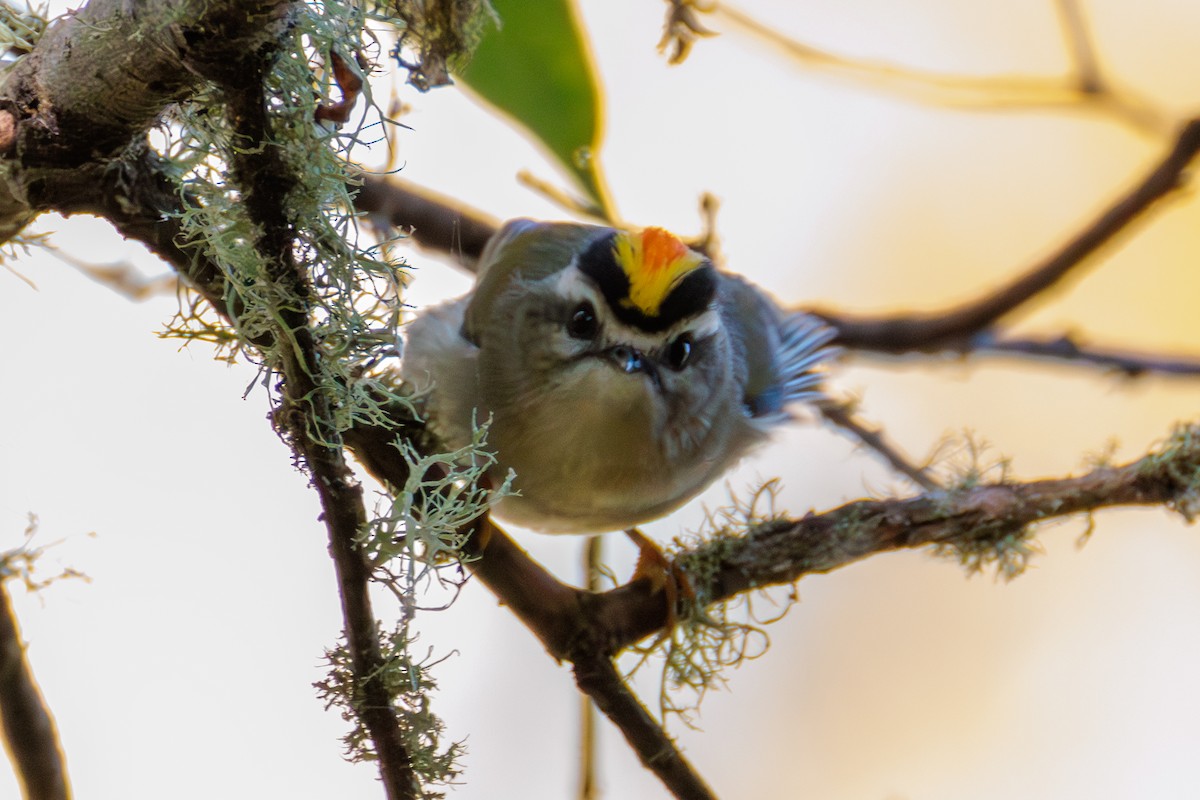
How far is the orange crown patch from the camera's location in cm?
146

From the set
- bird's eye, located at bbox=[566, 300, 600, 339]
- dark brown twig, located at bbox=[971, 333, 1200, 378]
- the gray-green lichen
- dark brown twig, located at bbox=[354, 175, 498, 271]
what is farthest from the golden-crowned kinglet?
dark brown twig, located at bbox=[971, 333, 1200, 378]

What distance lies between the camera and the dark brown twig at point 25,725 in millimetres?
1000

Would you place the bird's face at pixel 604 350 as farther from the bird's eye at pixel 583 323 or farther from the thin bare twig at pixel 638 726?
the thin bare twig at pixel 638 726

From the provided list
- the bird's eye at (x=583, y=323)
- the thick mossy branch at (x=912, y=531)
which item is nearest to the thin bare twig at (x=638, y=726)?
the thick mossy branch at (x=912, y=531)

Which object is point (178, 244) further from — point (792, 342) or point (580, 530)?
point (792, 342)

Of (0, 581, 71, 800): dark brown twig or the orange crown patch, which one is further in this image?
the orange crown patch

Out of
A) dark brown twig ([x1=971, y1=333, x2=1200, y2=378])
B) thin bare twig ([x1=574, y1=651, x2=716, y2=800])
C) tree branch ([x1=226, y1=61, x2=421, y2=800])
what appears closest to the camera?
tree branch ([x1=226, y1=61, x2=421, y2=800])

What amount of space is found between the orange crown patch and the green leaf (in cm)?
13

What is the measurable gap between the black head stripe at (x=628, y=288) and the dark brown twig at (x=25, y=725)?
0.80 metres

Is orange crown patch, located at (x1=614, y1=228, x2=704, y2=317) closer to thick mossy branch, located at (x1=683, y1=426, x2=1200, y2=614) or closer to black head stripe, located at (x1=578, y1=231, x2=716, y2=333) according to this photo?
black head stripe, located at (x1=578, y1=231, x2=716, y2=333)

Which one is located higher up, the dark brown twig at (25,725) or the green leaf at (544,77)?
the green leaf at (544,77)

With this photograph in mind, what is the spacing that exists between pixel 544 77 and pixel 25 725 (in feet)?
2.98

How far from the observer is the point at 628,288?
4.80ft

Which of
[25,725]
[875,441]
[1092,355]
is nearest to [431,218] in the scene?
[875,441]
